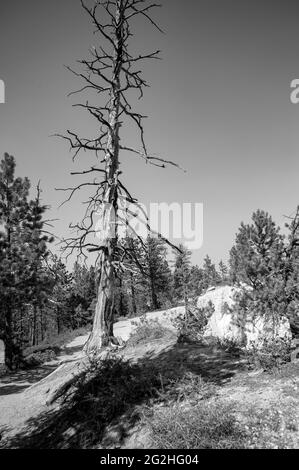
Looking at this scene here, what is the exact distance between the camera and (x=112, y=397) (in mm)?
4707

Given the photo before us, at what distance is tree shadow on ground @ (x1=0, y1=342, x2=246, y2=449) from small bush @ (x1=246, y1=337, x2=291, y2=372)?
49 cm

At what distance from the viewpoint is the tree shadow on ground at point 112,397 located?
13.9 ft

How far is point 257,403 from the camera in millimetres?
3881

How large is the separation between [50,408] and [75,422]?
1802 millimetres

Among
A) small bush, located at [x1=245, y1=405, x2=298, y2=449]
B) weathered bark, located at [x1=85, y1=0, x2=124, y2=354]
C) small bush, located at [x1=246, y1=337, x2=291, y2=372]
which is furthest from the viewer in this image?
weathered bark, located at [x1=85, y1=0, x2=124, y2=354]

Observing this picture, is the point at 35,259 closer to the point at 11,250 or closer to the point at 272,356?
the point at 11,250

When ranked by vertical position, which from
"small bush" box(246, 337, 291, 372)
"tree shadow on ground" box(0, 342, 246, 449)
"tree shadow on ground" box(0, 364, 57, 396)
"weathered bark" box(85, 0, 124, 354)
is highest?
"weathered bark" box(85, 0, 124, 354)

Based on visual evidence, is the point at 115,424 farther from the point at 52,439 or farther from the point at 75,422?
the point at 52,439

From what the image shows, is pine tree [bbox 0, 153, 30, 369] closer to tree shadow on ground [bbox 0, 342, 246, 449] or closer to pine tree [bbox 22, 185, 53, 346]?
pine tree [bbox 22, 185, 53, 346]

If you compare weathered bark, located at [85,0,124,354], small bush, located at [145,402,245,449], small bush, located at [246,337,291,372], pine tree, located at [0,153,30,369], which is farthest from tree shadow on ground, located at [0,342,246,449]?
pine tree, located at [0,153,30,369]

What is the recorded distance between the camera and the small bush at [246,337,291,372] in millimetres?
5036

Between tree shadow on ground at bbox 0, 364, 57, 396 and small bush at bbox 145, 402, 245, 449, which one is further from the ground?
small bush at bbox 145, 402, 245, 449

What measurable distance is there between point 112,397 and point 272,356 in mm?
3104

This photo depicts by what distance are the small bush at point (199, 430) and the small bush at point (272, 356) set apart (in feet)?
5.58
